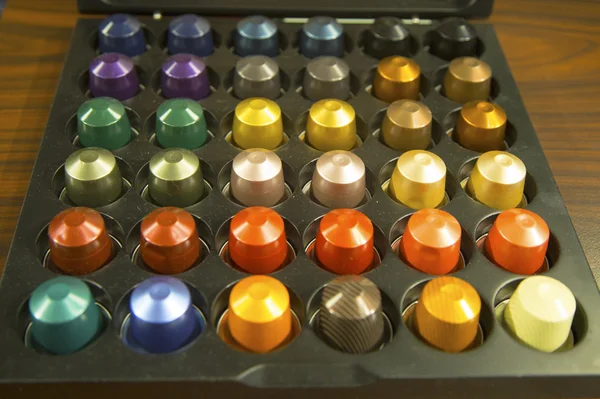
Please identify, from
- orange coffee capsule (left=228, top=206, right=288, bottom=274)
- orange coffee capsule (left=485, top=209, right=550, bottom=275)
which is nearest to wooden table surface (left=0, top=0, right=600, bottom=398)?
orange coffee capsule (left=485, top=209, right=550, bottom=275)

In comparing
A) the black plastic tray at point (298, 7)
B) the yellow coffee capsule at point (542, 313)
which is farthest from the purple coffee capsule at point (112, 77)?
the yellow coffee capsule at point (542, 313)

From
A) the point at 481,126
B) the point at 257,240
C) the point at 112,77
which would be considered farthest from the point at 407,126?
the point at 112,77

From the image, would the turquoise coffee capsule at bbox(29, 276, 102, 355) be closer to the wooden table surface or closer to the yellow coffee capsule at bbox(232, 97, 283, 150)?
the wooden table surface

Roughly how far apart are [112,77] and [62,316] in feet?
1.03

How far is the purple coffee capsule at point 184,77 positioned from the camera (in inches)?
31.7

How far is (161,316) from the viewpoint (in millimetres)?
586

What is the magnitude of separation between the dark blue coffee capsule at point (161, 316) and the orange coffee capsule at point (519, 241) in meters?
0.28

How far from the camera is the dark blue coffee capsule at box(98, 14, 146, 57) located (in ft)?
2.79

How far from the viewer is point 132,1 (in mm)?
906

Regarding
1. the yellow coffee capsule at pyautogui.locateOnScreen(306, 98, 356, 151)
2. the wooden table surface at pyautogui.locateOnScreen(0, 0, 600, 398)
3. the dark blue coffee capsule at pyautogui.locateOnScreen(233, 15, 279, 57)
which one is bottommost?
the wooden table surface at pyautogui.locateOnScreen(0, 0, 600, 398)

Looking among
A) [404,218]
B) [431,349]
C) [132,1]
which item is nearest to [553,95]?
[404,218]

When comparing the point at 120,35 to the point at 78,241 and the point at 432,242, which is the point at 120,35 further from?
the point at 432,242

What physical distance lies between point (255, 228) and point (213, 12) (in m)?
0.38

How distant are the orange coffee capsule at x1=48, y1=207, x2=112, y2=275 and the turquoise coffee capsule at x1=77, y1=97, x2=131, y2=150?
12 cm
